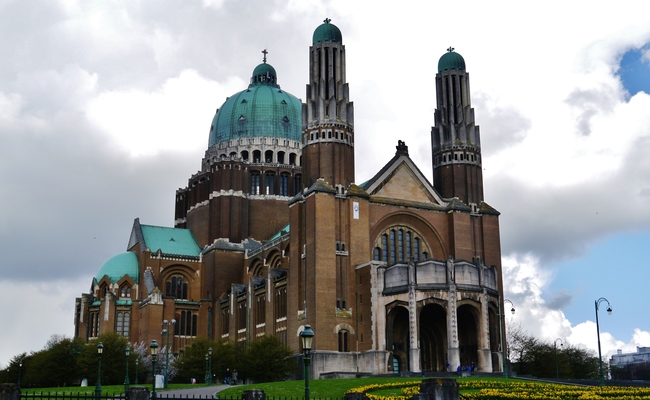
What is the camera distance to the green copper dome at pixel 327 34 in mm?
77438

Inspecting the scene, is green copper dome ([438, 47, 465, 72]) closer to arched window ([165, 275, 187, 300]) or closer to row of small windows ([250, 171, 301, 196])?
row of small windows ([250, 171, 301, 196])

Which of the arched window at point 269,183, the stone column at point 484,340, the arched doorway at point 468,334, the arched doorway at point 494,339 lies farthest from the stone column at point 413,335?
the arched window at point 269,183

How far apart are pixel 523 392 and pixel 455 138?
42.2 metres

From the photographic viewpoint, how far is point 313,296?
2677 inches

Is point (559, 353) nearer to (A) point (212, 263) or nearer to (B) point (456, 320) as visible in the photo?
(B) point (456, 320)

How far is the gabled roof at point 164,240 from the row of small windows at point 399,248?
2957 centimetres

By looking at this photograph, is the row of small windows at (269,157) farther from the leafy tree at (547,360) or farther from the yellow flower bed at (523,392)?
the yellow flower bed at (523,392)

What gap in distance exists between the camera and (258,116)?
103 meters

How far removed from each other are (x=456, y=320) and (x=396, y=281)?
5686 millimetres

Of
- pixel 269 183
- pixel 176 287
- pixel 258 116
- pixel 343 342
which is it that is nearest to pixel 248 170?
pixel 269 183

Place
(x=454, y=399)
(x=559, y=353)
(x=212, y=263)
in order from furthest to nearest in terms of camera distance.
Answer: (x=212, y=263) → (x=559, y=353) → (x=454, y=399)

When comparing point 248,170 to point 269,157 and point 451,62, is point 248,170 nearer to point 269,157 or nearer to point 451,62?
point 269,157

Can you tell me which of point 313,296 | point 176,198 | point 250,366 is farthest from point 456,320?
point 176,198

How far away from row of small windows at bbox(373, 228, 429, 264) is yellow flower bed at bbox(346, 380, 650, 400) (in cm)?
2624
